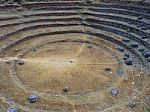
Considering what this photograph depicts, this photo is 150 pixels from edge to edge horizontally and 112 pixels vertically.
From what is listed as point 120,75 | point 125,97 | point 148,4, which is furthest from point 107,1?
point 125,97

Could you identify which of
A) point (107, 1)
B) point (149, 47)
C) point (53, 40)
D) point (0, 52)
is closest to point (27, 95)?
point (0, 52)

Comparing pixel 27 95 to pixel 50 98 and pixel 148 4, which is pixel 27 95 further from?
pixel 148 4

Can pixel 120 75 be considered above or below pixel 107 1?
below

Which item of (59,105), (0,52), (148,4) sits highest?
(148,4)

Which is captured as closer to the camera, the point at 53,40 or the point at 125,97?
the point at 125,97

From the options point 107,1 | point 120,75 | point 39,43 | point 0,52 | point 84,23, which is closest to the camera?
point 120,75

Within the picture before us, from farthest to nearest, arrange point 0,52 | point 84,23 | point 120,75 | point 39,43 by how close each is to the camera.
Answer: point 84,23 → point 39,43 → point 0,52 → point 120,75
